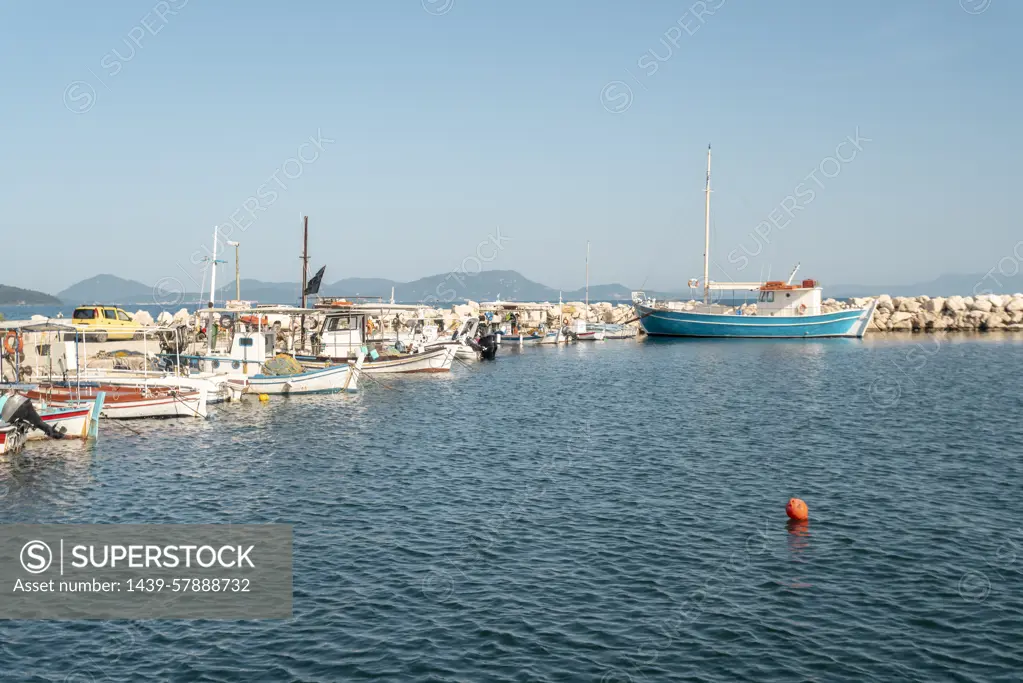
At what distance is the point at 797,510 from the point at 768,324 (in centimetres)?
7457

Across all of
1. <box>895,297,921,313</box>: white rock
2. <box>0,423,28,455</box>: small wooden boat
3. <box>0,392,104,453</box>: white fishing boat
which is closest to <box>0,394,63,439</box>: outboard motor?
<box>0,423,28,455</box>: small wooden boat

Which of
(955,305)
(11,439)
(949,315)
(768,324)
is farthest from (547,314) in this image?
(11,439)

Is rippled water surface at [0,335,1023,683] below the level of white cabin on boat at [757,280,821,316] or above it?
below

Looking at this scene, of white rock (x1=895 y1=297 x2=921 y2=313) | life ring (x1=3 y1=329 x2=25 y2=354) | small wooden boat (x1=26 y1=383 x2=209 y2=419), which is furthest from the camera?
white rock (x1=895 y1=297 x2=921 y2=313)

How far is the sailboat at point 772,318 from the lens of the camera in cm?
9075

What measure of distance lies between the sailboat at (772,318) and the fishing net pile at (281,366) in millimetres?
57603

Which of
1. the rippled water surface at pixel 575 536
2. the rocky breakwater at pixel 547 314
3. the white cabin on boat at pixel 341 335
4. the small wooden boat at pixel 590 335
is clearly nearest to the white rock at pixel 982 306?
the rocky breakwater at pixel 547 314

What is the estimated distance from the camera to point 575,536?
1903cm

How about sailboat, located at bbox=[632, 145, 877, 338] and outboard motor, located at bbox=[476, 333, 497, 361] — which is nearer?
outboard motor, located at bbox=[476, 333, 497, 361]

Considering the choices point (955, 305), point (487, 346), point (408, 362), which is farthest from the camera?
point (955, 305)

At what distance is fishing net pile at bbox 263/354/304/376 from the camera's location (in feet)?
137

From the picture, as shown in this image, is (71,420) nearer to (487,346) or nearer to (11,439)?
(11,439)

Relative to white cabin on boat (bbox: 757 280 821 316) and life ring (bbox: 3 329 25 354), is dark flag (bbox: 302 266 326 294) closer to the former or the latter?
life ring (bbox: 3 329 25 354)

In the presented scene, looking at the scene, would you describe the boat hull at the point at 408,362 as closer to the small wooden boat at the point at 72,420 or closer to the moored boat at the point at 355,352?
the moored boat at the point at 355,352
